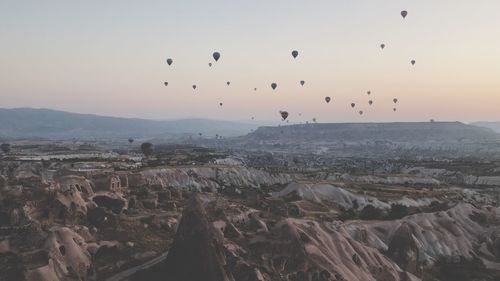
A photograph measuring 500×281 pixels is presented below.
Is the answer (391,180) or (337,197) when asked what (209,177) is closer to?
(337,197)

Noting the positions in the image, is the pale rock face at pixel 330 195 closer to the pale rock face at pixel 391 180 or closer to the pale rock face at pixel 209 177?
the pale rock face at pixel 209 177

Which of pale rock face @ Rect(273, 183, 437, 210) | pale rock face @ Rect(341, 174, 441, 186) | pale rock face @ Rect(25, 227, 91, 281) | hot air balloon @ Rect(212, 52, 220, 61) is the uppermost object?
hot air balloon @ Rect(212, 52, 220, 61)

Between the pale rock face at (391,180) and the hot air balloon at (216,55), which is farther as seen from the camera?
the pale rock face at (391,180)

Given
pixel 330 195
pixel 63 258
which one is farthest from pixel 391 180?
pixel 63 258

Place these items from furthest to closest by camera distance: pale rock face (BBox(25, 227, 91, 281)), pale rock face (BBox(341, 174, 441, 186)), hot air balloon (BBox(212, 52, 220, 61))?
1. pale rock face (BBox(341, 174, 441, 186))
2. hot air balloon (BBox(212, 52, 220, 61))
3. pale rock face (BBox(25, 227, 91, 281))

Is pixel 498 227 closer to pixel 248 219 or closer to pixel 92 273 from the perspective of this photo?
pixel 248 219

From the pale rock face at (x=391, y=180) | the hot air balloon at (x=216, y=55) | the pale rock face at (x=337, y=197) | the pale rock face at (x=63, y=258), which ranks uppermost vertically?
the hot air balloon at (x=216, y=55)

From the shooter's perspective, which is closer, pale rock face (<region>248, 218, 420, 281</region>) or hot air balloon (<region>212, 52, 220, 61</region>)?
pale rock face (<region>248, 218, 420, 281</region>)

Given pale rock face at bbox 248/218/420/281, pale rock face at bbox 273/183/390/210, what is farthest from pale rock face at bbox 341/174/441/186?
pale rock face at bbox 248/218/420/281

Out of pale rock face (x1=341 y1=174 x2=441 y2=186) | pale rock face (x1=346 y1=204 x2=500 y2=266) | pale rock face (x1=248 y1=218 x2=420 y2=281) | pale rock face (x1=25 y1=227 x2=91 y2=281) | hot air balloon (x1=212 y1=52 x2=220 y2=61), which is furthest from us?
pale rock face (x1=341 y1=174 x2=441 y2=186)

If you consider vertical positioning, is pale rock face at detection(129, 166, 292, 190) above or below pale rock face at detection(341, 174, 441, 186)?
above

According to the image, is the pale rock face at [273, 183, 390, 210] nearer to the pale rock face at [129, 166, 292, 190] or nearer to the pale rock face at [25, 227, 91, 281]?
the pale rock face at [129, 166, 292, 190]

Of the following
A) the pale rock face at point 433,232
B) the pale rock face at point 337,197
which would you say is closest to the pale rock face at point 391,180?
the pale rock face at point 337,197
